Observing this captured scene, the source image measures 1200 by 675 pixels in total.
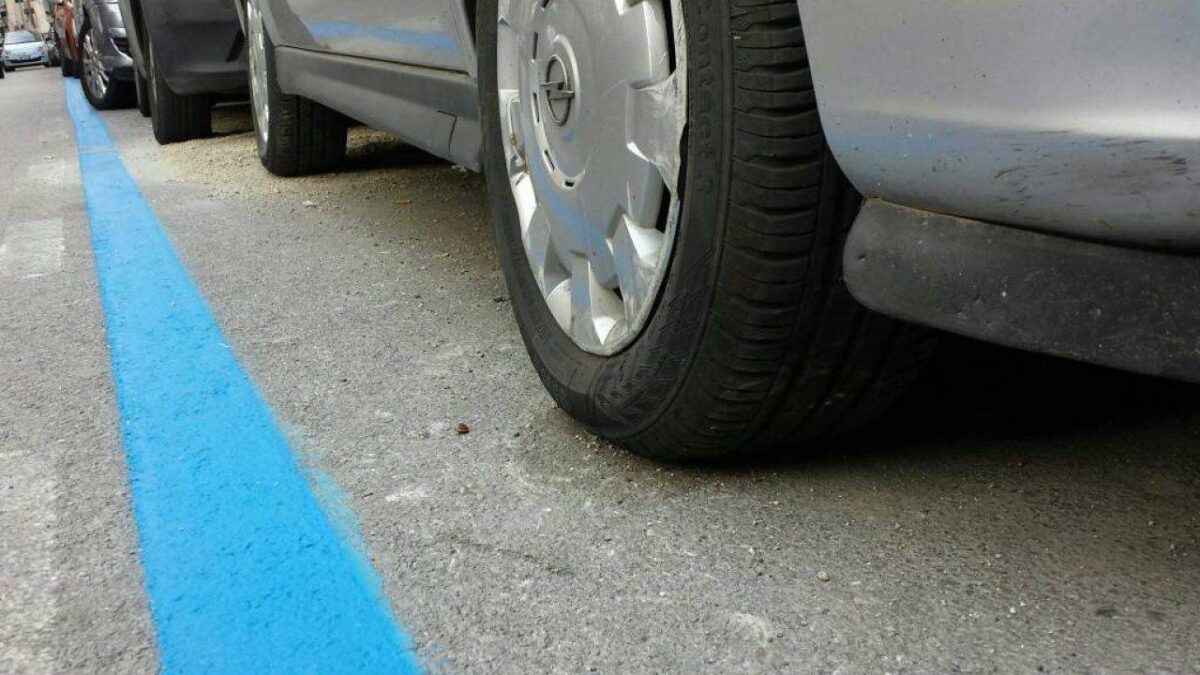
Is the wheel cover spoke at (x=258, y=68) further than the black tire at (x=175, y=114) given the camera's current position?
No

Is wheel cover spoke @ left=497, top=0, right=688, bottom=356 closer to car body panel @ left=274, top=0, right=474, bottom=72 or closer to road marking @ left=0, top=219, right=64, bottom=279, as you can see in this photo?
car body panel @ left=274, top=0, right=474, bottom=72

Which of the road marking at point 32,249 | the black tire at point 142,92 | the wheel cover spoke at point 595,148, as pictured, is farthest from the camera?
the black tire at point 142,92

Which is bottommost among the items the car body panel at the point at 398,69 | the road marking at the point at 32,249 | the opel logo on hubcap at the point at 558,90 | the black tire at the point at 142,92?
the black tire at the point at 142,92

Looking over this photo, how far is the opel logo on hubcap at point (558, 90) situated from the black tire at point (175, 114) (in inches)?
216

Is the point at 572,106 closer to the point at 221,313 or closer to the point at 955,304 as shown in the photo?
the point at 955,304

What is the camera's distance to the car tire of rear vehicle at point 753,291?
5.25ft

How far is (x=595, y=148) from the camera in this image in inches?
79.6

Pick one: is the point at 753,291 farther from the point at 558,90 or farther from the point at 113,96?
the point at 113,96

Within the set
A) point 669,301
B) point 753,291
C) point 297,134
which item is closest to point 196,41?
point 297,134

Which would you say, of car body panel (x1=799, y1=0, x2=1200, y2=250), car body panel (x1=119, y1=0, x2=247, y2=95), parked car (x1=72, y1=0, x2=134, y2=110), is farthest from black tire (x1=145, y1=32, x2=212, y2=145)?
car body panel (x1=799, y1=0, x2=1200, y2=250)

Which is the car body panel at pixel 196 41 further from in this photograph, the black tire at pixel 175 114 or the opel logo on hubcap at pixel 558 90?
the opel logo on hubcap at pixel 558 90

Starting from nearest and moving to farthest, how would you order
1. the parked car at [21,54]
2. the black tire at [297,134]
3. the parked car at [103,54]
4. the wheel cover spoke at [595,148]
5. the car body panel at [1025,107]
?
the car body panel at [1025,107] < the wheel cover spoke at [595,148] < the black tire at [297,134] < the parked car at [103,54] < the parked car at [21,54]

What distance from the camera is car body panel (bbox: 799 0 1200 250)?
1.14 m

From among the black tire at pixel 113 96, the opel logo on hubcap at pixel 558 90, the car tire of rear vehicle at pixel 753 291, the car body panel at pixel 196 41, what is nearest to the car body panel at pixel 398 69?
the opel logo on hubcap at pixel 558 90
